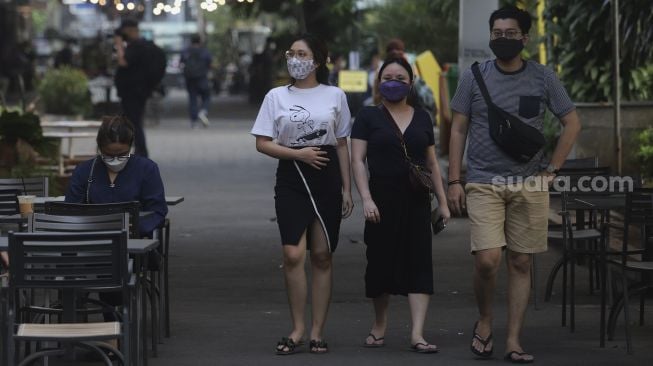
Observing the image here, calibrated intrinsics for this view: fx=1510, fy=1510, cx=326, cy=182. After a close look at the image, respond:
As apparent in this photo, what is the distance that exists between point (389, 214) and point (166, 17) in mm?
89192

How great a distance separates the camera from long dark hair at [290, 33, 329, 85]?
9070 mm

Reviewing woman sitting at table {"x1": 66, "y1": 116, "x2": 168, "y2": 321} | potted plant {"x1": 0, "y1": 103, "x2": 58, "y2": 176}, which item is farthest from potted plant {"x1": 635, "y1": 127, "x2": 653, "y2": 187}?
woman sitting at table {"x1": 66, "y1": 116, "x2": 168, "y2": 321}

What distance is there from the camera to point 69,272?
7418mm

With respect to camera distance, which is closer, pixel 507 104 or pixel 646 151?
pixel 507 104

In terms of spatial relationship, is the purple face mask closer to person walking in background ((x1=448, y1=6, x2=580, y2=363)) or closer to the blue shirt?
person walking in background ((x1=448, y1=6, x2=580, y2=363))

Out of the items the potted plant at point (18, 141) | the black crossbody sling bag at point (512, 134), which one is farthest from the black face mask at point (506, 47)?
the potted plant at point (18, 141)

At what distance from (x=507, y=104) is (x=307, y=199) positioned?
4.38 ft

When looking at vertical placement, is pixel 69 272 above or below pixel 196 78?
above

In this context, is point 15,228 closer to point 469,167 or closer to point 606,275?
point 469,167

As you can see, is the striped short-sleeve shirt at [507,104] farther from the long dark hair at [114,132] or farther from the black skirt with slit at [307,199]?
the long dark hair at [114,132]

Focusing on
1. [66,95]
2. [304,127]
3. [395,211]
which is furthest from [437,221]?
[66,95]

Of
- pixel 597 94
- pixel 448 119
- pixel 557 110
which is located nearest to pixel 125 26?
pixel 448 119

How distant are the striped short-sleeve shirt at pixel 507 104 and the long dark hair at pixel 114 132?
76.2 inches

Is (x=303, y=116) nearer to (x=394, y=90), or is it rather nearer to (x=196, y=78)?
(x=394, y=90)
